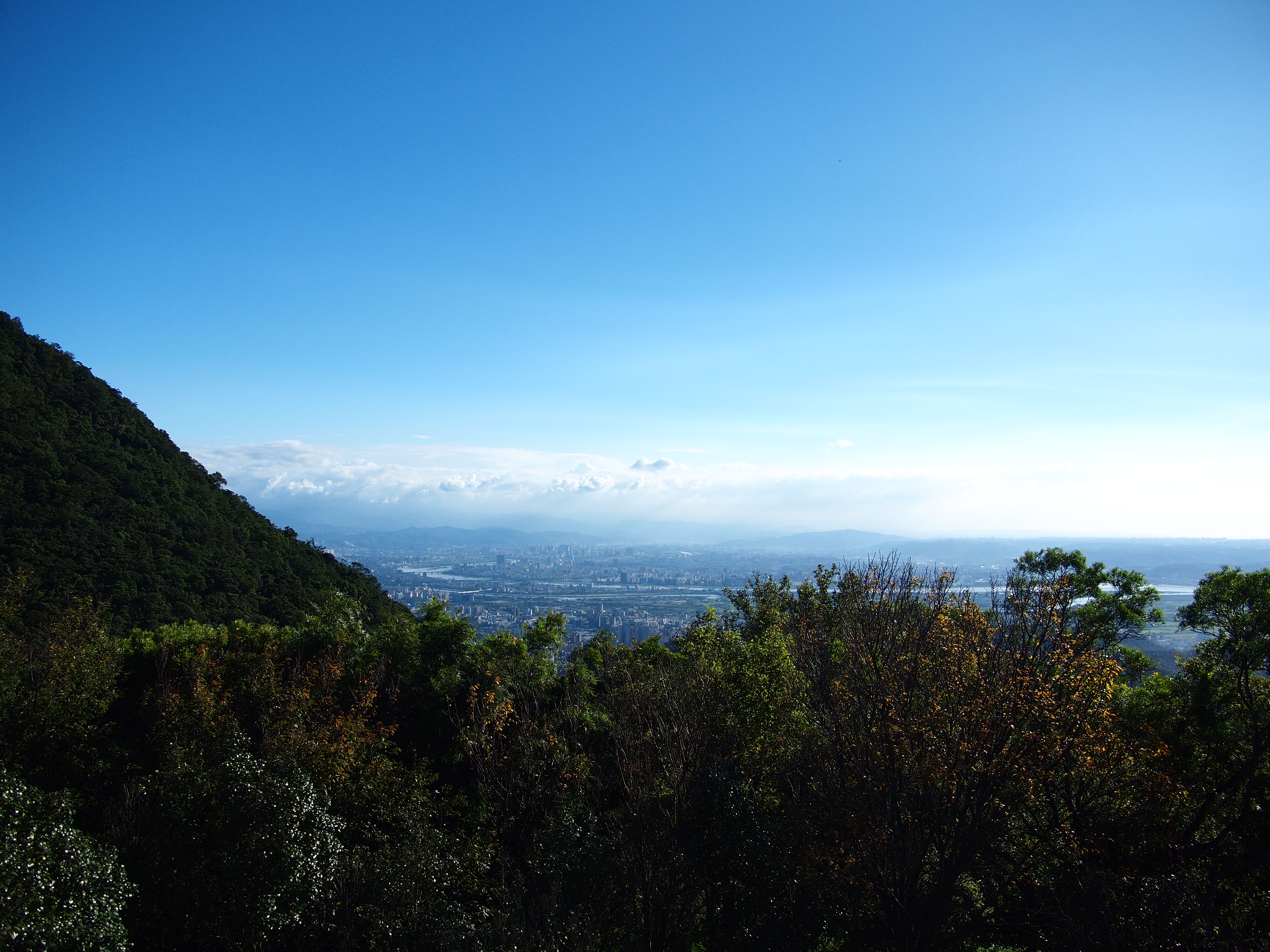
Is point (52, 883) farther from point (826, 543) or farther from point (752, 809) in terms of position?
point (826, 543)

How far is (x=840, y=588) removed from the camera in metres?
14.9

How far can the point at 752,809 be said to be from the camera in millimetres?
9836

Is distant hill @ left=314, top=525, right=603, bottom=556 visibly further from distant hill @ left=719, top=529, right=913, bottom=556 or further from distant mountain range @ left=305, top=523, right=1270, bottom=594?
distant hill @ left=719, top=529, right=913, bottom=556

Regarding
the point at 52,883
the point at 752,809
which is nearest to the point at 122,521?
the point at 52,883

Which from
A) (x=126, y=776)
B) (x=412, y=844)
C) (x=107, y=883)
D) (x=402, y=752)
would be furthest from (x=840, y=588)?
(x=126, y=776)

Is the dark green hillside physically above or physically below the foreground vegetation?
above

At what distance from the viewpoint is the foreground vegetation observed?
331 inches

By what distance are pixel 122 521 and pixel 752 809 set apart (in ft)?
103

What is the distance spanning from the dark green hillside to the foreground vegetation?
13.3 metres

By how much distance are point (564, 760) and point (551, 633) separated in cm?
574

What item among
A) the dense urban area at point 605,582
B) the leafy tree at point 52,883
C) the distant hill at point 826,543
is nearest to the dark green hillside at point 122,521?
the dense urban area at point 605,582

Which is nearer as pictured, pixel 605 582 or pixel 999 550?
pixel 999 550

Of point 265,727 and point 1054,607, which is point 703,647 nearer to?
point 1054,607

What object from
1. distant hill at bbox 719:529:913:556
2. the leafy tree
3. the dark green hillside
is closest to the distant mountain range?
distant hill at bbox 719:529:913:556
